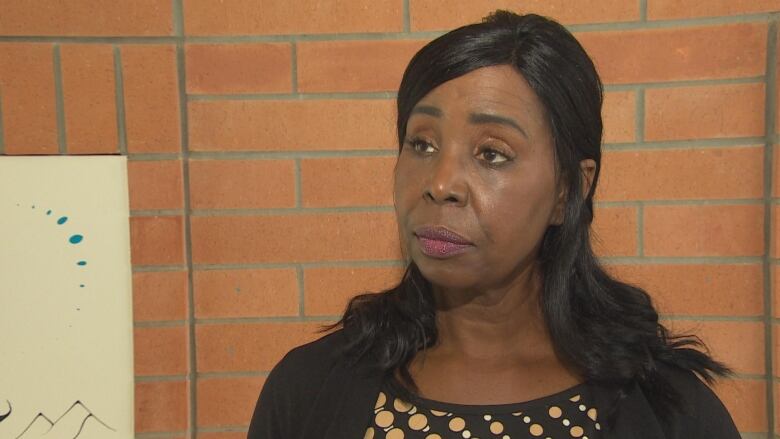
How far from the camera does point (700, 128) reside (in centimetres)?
151

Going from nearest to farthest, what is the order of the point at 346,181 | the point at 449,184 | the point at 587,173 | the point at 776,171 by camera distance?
the point at 449,184, the point at 587,173, the point at 776,171, the point at 346,181

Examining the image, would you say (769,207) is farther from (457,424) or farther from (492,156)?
(457,424)

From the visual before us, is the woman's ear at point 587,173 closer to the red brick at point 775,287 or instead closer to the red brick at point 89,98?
the red brick at point 775,287

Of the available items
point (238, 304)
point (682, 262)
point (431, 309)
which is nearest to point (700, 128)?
point (682, 262)

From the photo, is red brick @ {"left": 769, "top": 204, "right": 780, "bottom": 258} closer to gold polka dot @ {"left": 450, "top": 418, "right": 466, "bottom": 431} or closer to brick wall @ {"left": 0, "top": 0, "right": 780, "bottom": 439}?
brick wall @ {"left": 0, "top": 0, "right": 780, "bottom": 439}

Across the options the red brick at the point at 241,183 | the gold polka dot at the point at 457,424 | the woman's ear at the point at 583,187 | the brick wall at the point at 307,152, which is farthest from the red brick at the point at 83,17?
the gold polka dot at the point at 457,424

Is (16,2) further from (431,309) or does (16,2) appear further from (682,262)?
(682,262)

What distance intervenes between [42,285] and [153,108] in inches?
18.4

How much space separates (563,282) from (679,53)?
640 millimetres

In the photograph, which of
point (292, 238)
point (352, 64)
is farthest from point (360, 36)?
point (292, 238)

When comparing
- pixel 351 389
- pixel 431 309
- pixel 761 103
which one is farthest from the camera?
pixel 761 103

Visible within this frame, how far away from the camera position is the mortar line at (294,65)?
154cm

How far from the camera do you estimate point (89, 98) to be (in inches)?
59.5

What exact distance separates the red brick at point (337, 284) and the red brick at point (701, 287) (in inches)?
21.1
